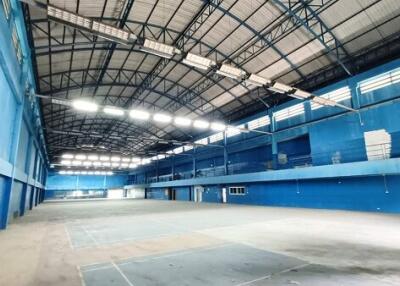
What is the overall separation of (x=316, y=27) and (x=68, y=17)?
49.1ft

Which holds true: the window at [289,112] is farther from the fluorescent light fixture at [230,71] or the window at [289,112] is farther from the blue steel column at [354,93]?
the fluorescent light fixture at [230,71]

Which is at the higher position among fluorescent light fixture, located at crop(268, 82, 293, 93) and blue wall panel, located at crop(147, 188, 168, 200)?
fluorescent light fixture, located at crop(268, 82, 293, 93)

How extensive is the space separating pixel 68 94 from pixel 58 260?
21.7 meters

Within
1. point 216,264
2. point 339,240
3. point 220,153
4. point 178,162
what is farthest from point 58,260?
point 178,162

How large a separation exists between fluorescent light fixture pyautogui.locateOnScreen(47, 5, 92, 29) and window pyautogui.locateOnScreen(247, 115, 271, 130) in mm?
20333

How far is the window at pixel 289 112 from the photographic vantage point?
2190 centimetres

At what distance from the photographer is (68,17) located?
27.4 ft

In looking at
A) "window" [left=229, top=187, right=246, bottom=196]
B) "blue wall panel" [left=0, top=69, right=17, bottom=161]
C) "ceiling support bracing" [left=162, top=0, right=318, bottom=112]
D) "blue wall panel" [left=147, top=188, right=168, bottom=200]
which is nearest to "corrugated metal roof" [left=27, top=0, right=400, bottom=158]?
"ceiling support bracing" [left=162, top=0, right=318, bottom=112]

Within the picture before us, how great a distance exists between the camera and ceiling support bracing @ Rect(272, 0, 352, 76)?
1384 centimetres

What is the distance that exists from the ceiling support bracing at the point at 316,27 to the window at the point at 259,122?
9.29m

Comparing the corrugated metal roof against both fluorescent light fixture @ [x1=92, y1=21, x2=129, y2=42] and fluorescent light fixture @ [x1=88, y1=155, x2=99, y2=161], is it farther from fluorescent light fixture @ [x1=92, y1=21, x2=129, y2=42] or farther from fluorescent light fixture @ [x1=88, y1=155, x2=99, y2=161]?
fluorescent light fixture @ [x1=88, y1=155, x2=99, y2=161]

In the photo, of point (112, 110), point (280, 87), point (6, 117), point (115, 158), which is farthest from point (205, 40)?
point (115, 158)

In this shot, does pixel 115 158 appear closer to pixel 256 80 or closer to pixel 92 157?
pixel 92 157

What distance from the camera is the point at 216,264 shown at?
5.28 meters
